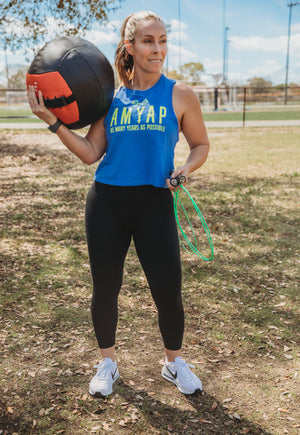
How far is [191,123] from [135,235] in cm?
71

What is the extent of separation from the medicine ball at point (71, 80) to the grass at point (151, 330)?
1794 mm

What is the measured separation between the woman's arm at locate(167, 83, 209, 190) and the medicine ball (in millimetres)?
407

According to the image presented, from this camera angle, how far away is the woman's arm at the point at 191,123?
2.33 m

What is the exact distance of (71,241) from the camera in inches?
224

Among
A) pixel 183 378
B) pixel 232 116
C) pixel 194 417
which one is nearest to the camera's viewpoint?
pixel 194 417

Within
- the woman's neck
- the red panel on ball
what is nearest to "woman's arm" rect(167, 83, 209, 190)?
the woman's neck

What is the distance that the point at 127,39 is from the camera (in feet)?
7.68

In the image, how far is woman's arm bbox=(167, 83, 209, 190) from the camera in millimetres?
2328

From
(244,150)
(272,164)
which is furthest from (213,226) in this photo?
(244,150)

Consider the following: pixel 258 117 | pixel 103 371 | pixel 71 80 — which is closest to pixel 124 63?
pixel 71 80

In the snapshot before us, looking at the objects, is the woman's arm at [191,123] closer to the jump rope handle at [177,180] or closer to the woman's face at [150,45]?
the jump rope handle at [177,180]

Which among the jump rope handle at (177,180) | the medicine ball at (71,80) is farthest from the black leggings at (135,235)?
the medicine ball at (71,80)

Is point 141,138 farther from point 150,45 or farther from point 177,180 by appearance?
point 150,45

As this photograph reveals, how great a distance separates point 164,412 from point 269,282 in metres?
2.33
